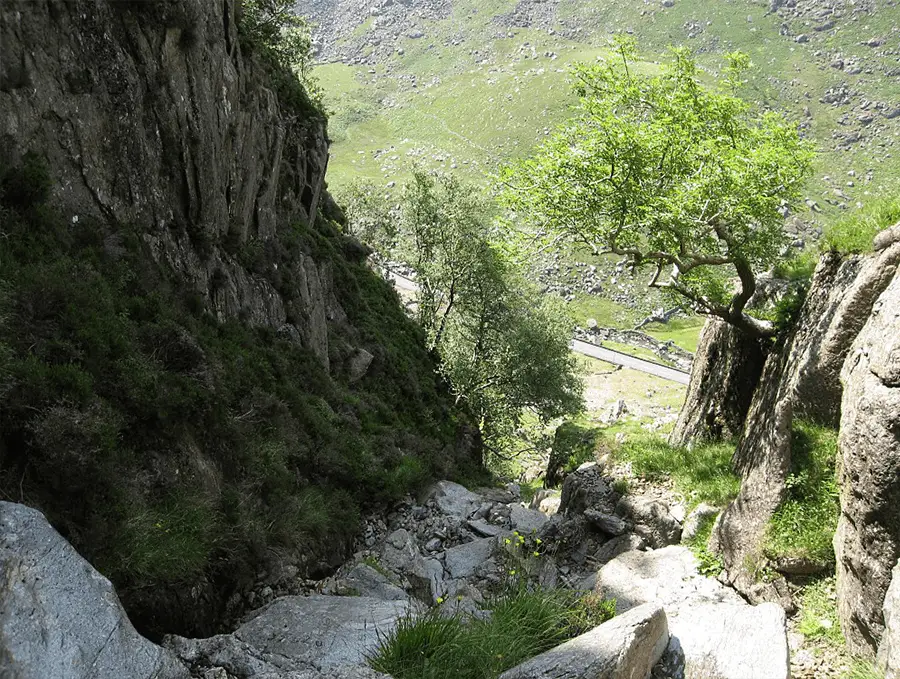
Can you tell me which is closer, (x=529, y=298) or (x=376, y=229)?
(x=529, y=298)

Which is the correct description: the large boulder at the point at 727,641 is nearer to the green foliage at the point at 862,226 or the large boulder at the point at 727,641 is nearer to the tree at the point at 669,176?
the green foliage at the point at 862,226

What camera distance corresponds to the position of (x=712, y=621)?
893 centimetres

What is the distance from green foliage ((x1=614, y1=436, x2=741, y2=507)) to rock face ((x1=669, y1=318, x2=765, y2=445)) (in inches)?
32.9

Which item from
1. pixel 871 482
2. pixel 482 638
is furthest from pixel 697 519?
pixel 482 638

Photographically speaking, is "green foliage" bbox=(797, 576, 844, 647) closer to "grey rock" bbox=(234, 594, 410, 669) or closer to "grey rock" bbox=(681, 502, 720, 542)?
"grey rock" bbox=(681, 502, 720, 542)

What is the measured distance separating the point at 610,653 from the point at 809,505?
654cm

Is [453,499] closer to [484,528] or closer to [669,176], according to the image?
[484,528]

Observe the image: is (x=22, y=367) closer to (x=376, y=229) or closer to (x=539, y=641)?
(x=539, y=641)

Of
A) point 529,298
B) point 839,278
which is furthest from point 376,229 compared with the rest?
point 839,278

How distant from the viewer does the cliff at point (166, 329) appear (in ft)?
27.0

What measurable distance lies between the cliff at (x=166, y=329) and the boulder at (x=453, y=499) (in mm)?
771

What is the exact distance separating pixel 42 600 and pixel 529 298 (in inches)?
1464

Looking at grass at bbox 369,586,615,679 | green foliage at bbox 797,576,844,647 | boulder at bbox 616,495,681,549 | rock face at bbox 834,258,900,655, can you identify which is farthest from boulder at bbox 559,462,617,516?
grass at bbox 369,586,615,679

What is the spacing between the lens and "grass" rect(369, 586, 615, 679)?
6969 mm
